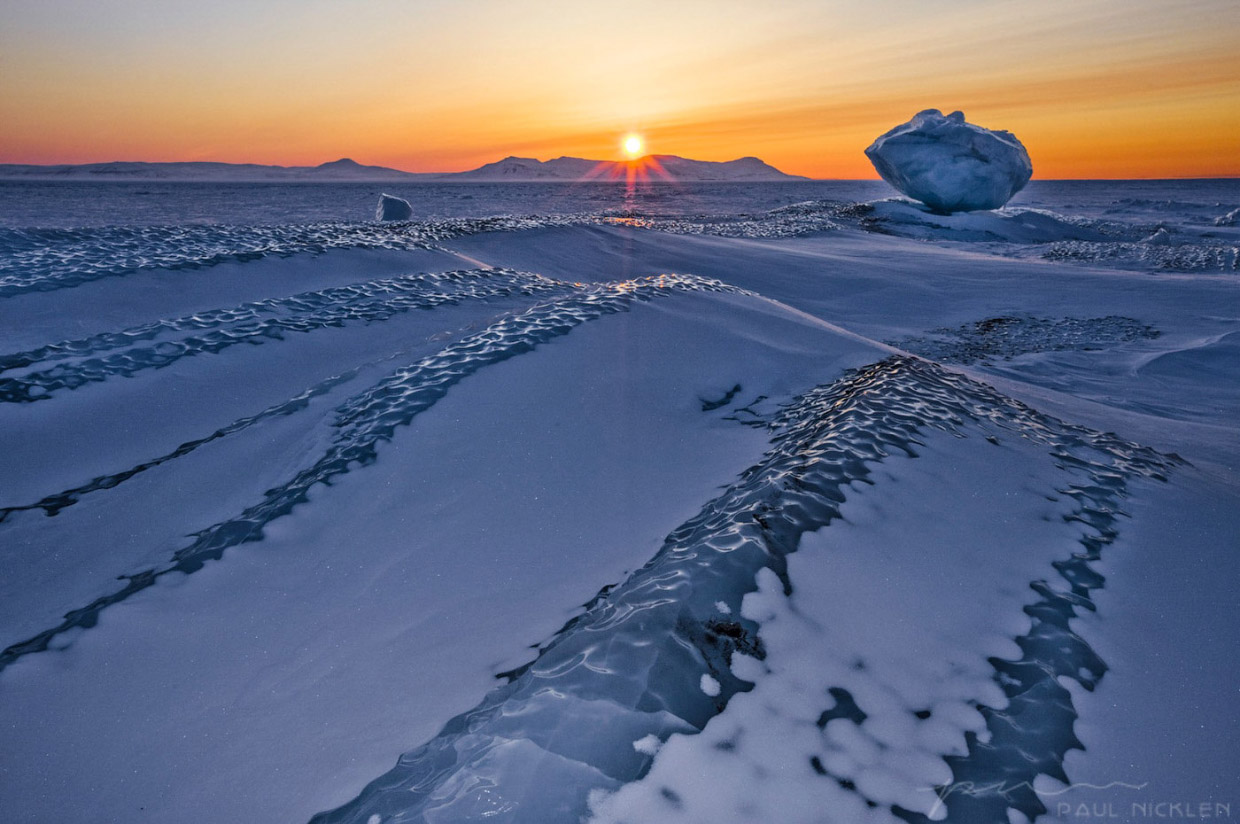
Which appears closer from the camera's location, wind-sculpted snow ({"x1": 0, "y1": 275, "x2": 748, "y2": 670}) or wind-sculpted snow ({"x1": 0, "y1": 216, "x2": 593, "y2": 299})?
wind-sculpted snow ({"x1": 0, "y1": 275, "x2": 748, "y2": 670})

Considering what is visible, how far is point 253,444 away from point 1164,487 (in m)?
3.65

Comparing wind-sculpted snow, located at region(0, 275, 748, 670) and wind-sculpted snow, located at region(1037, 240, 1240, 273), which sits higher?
wind-sculpted snow, located at region(1037, 240, 1240, 273)

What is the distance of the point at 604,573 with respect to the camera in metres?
1.93

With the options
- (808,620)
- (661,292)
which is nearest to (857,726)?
(808,620)

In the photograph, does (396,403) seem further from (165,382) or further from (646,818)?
(646,818)

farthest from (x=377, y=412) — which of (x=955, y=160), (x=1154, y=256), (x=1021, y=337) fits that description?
(x=955, y=160)

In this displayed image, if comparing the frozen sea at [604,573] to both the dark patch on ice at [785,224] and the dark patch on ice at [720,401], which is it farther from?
the dark patch on ice at [785,224]

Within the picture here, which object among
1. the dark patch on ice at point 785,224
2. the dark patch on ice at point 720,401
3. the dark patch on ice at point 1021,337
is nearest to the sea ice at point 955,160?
the dark patch on ice at point 785,224

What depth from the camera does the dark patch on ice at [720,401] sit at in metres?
2.96

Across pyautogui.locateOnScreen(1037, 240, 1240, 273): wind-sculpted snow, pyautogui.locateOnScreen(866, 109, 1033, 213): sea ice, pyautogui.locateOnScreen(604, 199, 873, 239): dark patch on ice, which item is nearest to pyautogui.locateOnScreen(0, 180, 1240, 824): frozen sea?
pyautogui.locateOnScreen(1037, 240, 1240, 273): wind-sculpted snow

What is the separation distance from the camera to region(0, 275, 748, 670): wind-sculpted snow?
2104 millimetres

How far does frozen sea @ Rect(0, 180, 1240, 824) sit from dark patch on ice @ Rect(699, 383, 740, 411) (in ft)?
0.18

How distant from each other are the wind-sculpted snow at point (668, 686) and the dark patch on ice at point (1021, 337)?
2994 mm

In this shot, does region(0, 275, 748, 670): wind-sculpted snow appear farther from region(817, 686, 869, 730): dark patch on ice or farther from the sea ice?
the sea ice
